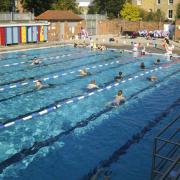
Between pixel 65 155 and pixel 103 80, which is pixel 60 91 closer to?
pixel 103 80

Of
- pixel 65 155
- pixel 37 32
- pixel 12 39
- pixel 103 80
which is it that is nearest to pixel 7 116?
pixel 65 155

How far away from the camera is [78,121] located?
13375mm

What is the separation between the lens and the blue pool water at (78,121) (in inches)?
384

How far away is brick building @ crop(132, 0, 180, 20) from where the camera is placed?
6092 cm

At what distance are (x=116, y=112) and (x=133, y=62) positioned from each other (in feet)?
43.7

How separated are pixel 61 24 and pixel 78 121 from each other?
29.7m

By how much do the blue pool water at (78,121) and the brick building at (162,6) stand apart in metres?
39.3

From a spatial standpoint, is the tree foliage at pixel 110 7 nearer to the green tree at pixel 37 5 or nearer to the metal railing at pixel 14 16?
the green tree at pixel 37 5

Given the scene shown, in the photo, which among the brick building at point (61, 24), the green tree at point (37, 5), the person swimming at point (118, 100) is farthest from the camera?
the green tree at point (37, 5)

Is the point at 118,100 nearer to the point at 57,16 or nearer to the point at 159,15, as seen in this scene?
the point at 57,16

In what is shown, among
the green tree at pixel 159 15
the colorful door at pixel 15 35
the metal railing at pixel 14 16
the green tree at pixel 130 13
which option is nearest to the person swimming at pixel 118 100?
the colorful door at pixel 15 35

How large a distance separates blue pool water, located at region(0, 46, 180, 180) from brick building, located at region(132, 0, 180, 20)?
39.3 m

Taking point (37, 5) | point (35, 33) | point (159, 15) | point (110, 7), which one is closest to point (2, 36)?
point (35, 33)

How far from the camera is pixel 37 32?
37031mm
